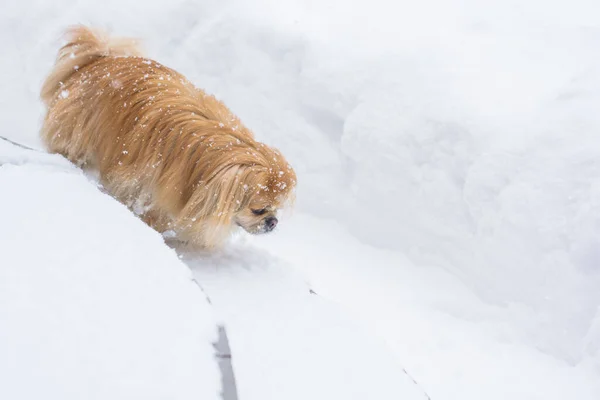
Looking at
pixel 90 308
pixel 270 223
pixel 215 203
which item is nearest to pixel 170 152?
pixel 215 203

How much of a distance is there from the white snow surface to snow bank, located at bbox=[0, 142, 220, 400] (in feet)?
0.73

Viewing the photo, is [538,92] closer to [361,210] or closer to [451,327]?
[361,210]

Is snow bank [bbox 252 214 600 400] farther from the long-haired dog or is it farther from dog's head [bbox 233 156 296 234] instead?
the long-haired dog

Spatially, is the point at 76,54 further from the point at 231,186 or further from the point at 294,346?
the point at 294,346

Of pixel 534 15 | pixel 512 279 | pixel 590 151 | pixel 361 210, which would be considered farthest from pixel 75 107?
pixel 534 15

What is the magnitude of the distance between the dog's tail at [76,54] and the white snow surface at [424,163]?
1158mm

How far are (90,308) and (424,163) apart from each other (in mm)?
2714

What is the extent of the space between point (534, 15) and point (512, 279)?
2398 millimetres

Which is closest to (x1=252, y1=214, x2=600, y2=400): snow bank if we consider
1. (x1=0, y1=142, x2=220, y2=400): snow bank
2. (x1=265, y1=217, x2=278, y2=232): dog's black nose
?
(x1=265, y1=217, x2=278, y2=232): dog's black nose

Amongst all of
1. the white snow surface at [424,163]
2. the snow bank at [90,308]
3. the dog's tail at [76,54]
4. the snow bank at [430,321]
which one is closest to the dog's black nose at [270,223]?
the white snow surface at [424,163]

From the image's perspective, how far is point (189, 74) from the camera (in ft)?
15.2

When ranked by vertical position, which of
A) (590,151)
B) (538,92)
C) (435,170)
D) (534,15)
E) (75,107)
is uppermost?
(534,15)

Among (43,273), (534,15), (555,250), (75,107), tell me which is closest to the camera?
(43,273)

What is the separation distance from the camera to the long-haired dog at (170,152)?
244cm
